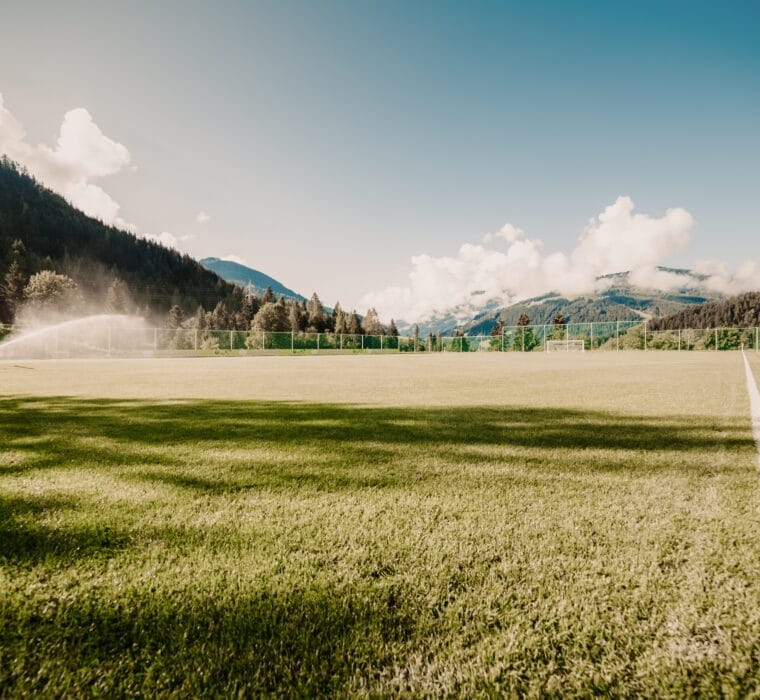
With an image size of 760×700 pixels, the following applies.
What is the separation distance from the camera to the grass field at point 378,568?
3.93 feet

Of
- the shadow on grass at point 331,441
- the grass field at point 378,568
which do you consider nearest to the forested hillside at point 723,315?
the shadow on grass at point 331,441

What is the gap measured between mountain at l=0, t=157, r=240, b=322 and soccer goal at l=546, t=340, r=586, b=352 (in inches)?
3524

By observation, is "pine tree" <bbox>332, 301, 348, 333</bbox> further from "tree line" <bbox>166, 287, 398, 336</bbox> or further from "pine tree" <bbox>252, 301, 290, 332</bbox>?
"pine tree" <bbox>252, 301, 290, 332</bbox>

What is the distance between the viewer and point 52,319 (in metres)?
65.8

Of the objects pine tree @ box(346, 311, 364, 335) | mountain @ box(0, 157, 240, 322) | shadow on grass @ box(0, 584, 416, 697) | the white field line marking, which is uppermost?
→ mountain @ box(0, 157, 240, 322)

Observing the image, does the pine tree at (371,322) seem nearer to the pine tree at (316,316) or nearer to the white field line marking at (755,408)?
the pine tree at (316,316)

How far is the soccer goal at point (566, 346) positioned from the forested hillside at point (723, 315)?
107 meters

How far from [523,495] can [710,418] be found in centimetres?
427

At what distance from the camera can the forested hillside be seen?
414 ft

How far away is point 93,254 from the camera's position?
120812 mm

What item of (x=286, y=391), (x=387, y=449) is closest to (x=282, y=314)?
(x=286, y=391)

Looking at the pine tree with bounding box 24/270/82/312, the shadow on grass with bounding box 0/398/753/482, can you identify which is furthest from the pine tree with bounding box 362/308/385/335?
the shadow on grass with bounding box 0/398/753/482

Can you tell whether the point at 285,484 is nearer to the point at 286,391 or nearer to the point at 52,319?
the point at 286,391

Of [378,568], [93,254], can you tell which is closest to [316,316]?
[93,254]
